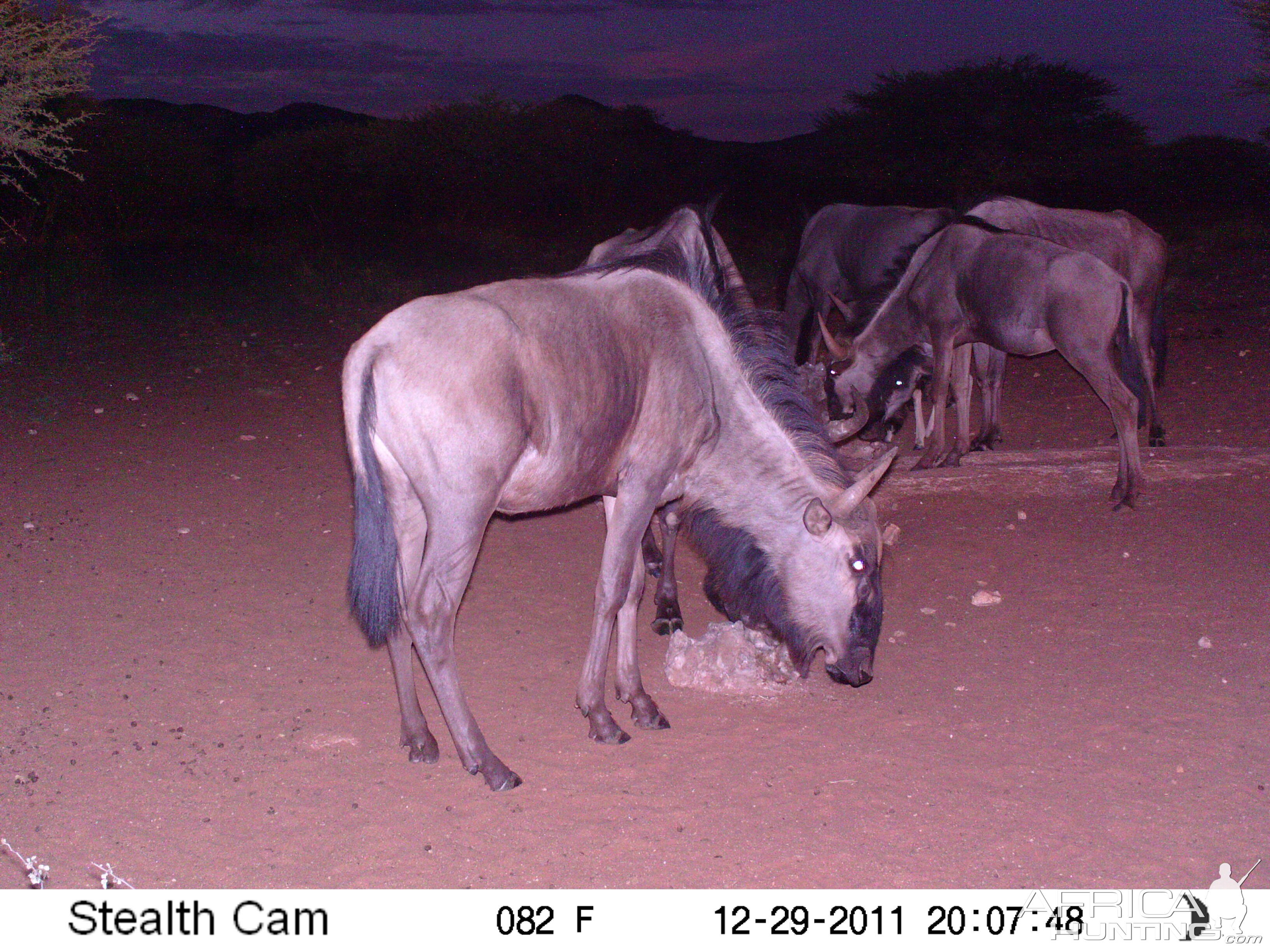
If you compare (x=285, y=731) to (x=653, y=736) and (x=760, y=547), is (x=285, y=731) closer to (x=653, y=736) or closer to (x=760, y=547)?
(x=653, y=736)

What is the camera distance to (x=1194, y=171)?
26594 millimetres

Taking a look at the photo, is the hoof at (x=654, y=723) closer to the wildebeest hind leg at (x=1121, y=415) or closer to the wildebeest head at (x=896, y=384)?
the wildebeest hind leg at (x=1121, y=415)

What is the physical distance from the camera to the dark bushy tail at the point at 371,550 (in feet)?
Answer: 12.1

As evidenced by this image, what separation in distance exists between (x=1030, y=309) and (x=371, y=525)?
5.02 m

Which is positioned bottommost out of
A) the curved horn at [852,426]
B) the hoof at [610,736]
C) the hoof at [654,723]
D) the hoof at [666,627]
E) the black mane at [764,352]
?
the hoof at [666,627]

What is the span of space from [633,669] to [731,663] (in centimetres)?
47

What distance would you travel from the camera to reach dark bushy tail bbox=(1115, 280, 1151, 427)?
22.3 ft

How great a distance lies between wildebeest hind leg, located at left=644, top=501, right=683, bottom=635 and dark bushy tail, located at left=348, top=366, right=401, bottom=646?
1.77 metres

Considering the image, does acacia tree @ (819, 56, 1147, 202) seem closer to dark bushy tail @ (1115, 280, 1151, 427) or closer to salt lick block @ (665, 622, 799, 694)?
dark bushy tail @ (1115, 280, 1151, 427)

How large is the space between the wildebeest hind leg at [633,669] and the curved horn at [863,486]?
88cm

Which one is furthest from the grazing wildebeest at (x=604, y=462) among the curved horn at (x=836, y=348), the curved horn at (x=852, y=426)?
the curved horn at (x=836, y=348)

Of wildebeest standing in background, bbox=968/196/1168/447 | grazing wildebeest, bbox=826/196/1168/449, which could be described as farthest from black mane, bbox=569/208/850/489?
wildebeest standing in background, bbox=968/196/1168/447

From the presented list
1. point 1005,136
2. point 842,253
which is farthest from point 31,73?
point 1005,136
